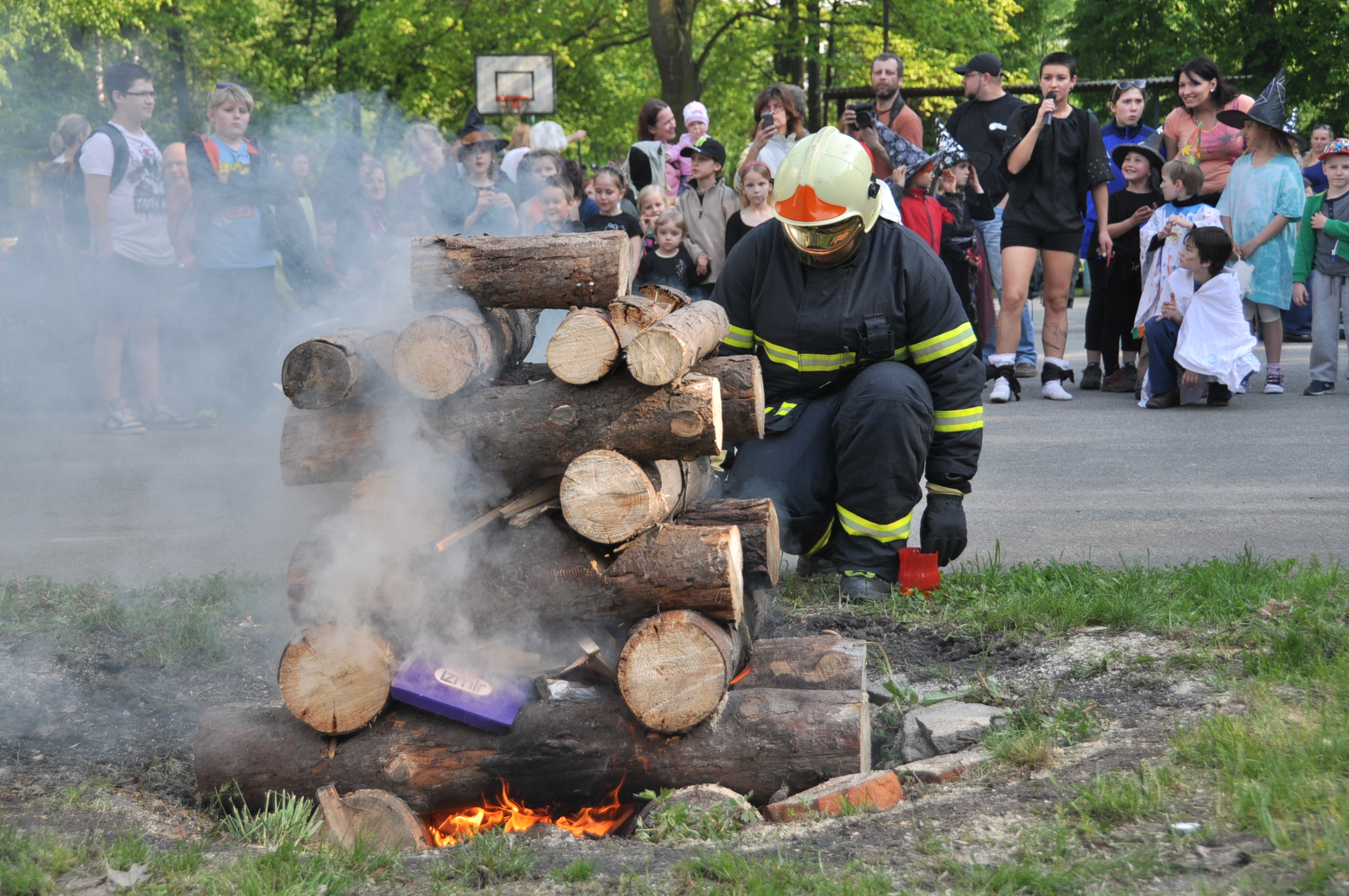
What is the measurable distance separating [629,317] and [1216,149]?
7588 millimetres

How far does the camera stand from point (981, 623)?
4.13 meters

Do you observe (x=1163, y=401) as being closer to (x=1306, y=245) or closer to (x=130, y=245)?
(x=1306, y=245)

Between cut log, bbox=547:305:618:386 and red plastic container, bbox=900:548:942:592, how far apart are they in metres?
1.80

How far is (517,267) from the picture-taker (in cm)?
335

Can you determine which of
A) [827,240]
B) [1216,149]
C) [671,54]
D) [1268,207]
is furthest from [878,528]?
[671,54]

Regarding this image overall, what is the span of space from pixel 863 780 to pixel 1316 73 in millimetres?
22274

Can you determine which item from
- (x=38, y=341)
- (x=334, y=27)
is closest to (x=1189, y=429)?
(x=38, y=341)

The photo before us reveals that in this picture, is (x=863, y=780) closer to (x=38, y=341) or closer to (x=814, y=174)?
(x=814, y=174)

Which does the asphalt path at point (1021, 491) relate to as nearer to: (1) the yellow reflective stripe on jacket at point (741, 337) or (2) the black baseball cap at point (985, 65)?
(1) the yellow reflective stripe on jacket at point (741, 337)

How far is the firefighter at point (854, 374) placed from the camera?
441 centimetres

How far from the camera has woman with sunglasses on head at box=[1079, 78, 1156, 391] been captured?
942 cm

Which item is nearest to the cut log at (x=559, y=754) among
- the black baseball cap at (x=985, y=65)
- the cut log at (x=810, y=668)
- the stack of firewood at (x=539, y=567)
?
the stack of firewood at (x=539, y=567)

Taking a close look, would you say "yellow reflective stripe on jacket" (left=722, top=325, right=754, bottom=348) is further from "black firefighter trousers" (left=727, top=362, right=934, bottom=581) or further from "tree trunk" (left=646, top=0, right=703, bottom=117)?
"tree trunk" (left=646, top=0, right=703, bottom=117)

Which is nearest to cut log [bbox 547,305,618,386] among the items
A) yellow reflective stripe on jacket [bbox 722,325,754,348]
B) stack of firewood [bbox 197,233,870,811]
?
stack of firewood [bbox 197,233,870,811]
